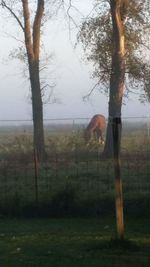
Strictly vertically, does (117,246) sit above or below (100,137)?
below

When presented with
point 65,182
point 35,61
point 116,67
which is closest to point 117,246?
point 65,182

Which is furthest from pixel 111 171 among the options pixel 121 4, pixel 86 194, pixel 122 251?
pixel 121 4

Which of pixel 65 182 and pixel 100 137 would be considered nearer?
pixel 65 182

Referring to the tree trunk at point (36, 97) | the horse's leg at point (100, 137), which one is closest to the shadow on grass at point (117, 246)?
the tree trunk at point (36, 97)

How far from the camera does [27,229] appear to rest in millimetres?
12852

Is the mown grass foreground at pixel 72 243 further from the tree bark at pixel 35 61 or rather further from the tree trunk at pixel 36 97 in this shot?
the tree bark at pixel 35 61

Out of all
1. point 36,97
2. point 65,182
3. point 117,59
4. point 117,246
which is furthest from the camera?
point 36,97

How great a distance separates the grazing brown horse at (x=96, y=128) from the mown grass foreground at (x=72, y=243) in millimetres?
17050

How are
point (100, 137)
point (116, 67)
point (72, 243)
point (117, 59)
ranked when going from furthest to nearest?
1. point (100, 137)
2. point (116, 67)
3. point (117, 59)
4. point (72, 243)

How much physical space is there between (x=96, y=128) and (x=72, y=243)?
73.0ft

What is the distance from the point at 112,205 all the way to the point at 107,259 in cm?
459

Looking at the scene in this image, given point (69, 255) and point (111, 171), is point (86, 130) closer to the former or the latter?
point (111, 171)

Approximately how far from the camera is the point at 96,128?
3331cm

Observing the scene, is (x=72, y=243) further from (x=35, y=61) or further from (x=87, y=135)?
(x=87, y=135)
